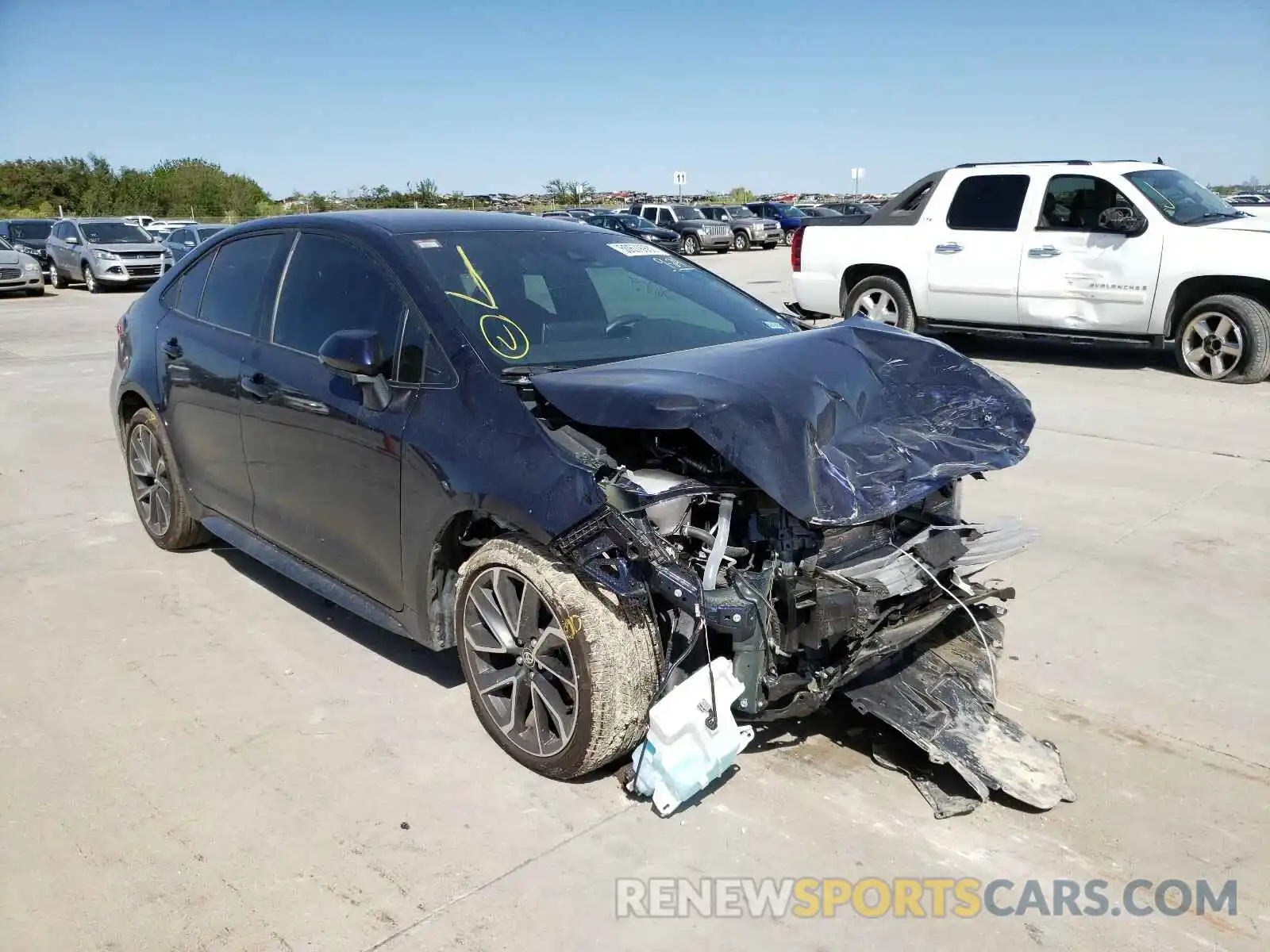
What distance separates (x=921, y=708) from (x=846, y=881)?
2.26 feet

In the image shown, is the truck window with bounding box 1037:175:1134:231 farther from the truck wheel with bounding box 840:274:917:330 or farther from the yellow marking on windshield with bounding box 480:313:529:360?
the yellow marking on windshield with bounding box 480:313:529:360

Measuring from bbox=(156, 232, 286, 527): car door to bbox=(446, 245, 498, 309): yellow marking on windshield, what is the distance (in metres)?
0.98

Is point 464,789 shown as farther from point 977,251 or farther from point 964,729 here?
point 977,251

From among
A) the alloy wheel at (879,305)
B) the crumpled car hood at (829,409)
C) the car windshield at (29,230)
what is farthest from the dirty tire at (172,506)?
the car windshield at (29,230)

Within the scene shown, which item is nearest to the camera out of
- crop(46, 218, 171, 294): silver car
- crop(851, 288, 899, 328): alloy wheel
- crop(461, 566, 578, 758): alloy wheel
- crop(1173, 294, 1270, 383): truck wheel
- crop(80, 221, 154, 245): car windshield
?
crop(461, 566, 578, 758): alloy wheel

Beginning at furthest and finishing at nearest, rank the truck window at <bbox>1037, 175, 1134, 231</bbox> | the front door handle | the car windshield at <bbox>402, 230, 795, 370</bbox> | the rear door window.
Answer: the truck window at <bbox>1037, 175, 1134, 231</bbox>
the rear door window
the front door handle
the car windshield at <bbox>402, 230, 795, 370</bbox>

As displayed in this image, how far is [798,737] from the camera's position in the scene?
143 inches

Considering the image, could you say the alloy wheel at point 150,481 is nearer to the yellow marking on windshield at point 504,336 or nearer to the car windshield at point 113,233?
the yellow marking on windshield at point 504,336

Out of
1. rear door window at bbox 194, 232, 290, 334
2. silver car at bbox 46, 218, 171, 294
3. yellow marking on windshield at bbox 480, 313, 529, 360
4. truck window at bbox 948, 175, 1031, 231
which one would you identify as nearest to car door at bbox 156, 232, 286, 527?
rear door window at bbox 194, 232, 290, 334

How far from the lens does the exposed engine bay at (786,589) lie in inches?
117

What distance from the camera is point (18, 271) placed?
22.4 meters

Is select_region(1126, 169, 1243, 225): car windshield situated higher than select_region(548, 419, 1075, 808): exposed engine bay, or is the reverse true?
select_region(1126, 169, 1243, 225): car windshield

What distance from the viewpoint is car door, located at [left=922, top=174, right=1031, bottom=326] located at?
419 inches

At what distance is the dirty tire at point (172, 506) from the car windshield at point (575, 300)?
2088mm
